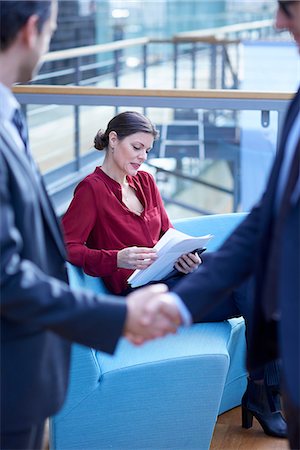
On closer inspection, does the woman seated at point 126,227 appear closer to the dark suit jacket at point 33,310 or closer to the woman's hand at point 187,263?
the woman's hand at point 187,263

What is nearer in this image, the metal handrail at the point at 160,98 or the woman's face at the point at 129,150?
the woman's face at the point at 129,150

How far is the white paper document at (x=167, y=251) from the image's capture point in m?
2.97

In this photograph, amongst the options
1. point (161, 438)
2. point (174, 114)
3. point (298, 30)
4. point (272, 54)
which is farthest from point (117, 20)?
point (298, 30)

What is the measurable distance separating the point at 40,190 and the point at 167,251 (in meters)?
1.33

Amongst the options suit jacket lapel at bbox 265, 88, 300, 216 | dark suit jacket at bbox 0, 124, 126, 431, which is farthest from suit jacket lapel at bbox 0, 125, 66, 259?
suit jacket lapel at bbox 265, 88, 300, 216

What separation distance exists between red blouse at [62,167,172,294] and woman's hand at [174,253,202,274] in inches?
5.0

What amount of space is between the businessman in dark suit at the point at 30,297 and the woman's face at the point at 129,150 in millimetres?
1442

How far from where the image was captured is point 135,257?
302cm

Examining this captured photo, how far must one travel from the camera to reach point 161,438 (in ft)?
9.51

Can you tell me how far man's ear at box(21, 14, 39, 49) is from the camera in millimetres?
1674

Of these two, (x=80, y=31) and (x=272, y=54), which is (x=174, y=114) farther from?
(x=80, y=31)

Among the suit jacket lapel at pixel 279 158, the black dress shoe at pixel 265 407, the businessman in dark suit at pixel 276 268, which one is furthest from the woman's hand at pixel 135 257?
the suit jacket lapel at pixel 279 158

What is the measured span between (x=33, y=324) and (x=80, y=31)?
388 inches

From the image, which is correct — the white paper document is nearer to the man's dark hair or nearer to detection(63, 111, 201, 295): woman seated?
detection(63, 111, 201, 295): woman seated
